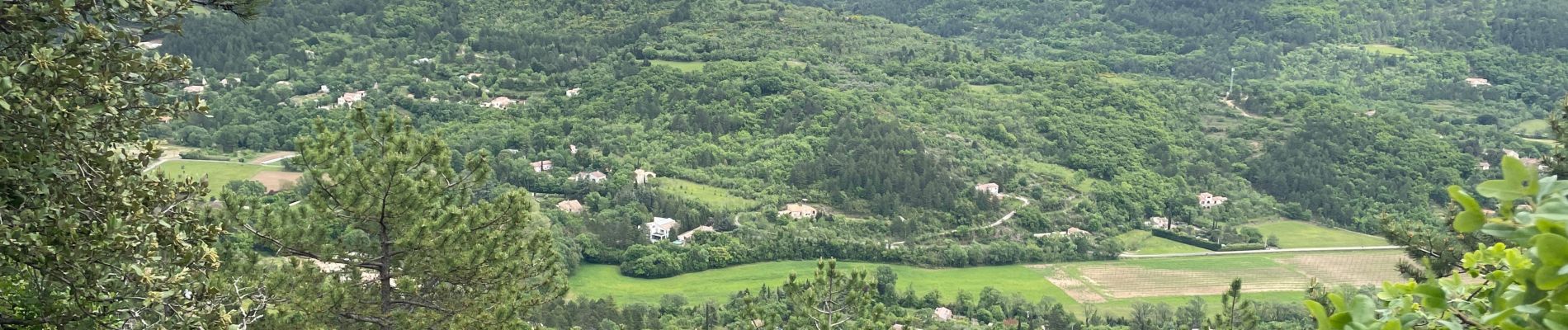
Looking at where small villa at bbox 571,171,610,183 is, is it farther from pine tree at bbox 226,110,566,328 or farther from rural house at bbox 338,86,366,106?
pine tree at bbox 226,110,566,328

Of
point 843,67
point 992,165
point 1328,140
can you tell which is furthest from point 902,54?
point 1328,140

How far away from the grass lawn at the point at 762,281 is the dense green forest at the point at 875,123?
0.43 meters

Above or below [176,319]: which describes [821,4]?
below

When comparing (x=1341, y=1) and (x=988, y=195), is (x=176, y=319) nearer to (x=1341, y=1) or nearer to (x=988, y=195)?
(x=988, y=195)

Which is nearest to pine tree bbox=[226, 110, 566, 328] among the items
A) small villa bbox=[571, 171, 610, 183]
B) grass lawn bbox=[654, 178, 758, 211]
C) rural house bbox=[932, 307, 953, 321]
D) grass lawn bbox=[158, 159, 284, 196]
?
rural house bbox=[932, 307, 953, 321]

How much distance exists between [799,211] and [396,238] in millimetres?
20089

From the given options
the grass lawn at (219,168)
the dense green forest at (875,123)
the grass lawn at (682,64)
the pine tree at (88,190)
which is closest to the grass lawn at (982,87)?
the dense green forest at (875,123)

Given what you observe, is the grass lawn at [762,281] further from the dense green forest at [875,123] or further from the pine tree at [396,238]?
the pine tree at [396,238]

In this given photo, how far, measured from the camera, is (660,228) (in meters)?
28.0

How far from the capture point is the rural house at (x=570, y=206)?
29219mm

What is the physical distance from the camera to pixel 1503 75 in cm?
4881

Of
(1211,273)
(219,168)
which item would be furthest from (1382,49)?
(219,168)

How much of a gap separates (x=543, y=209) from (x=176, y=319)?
24906 mm

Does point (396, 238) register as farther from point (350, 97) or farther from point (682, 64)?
point (682, 64)
